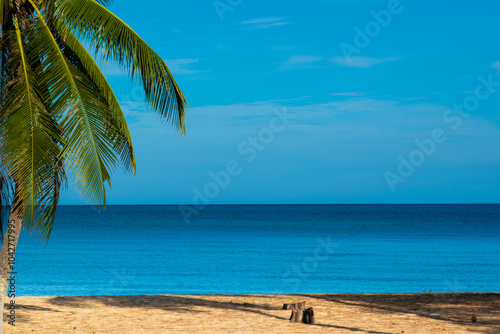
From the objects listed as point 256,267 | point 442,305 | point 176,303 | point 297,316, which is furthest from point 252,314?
point 256,267

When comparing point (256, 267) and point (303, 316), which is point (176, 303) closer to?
point (303, 316)

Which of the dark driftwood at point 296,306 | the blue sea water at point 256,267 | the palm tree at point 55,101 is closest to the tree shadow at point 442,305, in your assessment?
the dark driftwood at point 296,306

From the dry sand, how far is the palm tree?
2.75m

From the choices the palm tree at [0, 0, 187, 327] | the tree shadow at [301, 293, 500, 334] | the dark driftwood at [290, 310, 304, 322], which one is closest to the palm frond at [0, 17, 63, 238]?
the palm tree at [0, 0, 187, 327]

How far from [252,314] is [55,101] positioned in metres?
6.26

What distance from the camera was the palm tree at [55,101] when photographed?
258 inches

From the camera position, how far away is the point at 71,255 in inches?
1455

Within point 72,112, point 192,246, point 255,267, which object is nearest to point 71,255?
point 192,246

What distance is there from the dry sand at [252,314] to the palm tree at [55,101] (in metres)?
2.75

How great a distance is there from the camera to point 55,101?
7.02 metres

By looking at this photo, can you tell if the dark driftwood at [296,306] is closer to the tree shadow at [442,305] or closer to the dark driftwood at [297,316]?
the dark driftwood at [297,316]

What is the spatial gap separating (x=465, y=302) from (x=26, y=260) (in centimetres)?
2726

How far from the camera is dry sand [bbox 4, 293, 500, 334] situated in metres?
9.85

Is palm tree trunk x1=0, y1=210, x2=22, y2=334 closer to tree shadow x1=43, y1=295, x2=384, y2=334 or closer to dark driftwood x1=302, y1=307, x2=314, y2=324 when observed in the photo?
tree shadow x1=43, y1=295, x2=384, y2=334
